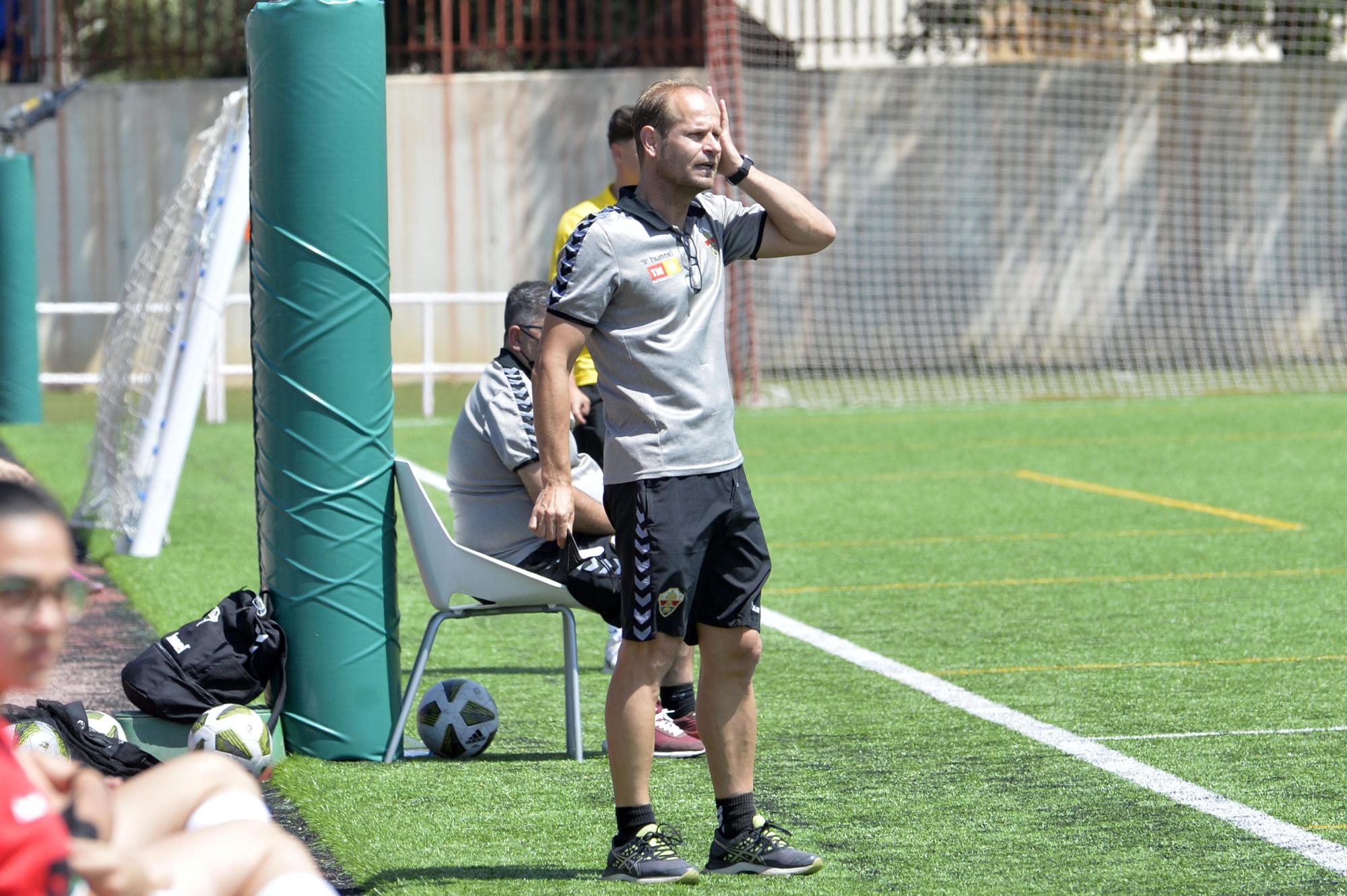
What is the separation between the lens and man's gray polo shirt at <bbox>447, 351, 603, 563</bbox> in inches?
219

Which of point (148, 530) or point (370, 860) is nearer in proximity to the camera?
point (370, 860)

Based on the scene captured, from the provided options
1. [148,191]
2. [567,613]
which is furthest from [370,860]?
[148,191]

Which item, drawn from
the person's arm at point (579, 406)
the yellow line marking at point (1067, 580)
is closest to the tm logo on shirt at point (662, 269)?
the person's arm at point (579, 406)

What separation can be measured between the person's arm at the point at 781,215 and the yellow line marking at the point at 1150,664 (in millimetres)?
2465

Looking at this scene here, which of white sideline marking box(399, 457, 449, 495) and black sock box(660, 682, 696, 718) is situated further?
white sideline marking box(399, 457, 449, 495)

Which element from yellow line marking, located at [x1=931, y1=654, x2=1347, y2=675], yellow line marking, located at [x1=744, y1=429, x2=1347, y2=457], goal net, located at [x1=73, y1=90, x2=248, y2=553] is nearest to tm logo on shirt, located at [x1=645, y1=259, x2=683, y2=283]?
yellow line marking, located at [x1=931, y1=654, x2=1347, y2=675]

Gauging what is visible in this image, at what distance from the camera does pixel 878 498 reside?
1138 centimetres

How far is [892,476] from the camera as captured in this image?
1250cm

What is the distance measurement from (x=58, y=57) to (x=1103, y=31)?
12.0 meters

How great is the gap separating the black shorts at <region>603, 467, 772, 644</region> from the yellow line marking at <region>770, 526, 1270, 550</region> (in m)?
5.36

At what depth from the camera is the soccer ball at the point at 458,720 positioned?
533 centimetres

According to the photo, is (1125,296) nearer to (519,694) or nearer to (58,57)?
(58,57)

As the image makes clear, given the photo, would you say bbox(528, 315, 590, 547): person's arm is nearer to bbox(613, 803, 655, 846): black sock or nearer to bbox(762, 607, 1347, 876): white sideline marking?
bbox(613, 803, 655, 846): black sock

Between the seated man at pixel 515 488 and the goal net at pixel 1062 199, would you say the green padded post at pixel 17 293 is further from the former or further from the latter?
the seated man at pixel 515 488
